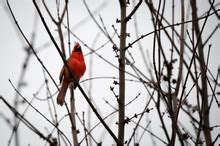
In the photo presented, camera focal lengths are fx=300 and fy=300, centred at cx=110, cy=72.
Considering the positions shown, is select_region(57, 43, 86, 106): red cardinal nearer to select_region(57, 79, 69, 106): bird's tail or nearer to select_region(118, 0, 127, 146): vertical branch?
select_region(57, 79, 69, 106): bird's tail

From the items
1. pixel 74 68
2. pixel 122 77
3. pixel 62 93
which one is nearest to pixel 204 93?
pixel 122 77

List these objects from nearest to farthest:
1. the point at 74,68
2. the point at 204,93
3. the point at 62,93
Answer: the point at 204,93
the point at 62,93
the point at 74,68

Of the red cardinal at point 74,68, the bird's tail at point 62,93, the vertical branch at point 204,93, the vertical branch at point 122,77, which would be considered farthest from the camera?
the red cardinal at point 74,68

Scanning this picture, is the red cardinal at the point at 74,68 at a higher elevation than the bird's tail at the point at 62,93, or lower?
higher

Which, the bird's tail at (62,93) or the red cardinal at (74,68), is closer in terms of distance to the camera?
the bird's tail at (62,93)

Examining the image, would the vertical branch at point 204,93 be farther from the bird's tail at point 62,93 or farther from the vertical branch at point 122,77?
the bird's tail at point 62,93

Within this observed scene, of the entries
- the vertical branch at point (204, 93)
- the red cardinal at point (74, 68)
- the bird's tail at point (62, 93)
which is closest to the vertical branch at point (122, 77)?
the vertical branch at point (204, 93)

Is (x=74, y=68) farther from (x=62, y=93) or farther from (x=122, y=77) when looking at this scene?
(x=122, y=77)

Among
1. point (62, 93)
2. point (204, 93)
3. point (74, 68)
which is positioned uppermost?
point (74, 68)

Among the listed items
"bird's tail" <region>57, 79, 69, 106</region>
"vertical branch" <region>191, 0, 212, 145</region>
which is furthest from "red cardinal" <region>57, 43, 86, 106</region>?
"vertical branch" <region>191, 0, 212, 145</region>

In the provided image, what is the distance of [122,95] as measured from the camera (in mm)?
2400

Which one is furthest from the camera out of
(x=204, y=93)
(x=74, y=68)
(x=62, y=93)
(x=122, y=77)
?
(x=74, y=68)

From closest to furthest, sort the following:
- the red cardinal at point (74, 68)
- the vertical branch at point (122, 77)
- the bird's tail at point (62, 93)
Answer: the vertical branch at point (122, 77), the bird's tail at point (62, 93), the red cardinal at point (74, 68)

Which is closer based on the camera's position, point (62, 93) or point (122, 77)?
point (122, 77)
